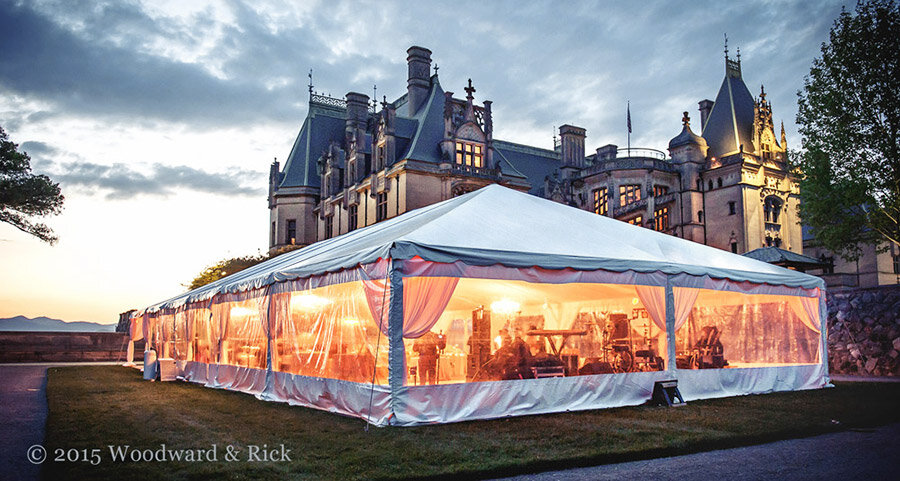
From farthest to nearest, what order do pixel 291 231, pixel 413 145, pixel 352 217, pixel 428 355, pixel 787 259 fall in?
pixel 291 231 → pixel 352 217 → pixel 413 145 → pixel 787 259 → pixel 428 355

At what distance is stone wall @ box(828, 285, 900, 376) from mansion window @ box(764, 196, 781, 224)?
65.2ft

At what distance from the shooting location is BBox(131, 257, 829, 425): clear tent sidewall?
8.64 m

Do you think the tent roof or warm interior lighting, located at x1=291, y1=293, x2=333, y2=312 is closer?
the tent roof

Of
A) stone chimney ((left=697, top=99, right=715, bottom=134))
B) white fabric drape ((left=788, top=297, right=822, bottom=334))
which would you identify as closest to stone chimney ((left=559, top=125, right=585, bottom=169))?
stone chimney ((left=697, top=99, right=715, bottom=134))

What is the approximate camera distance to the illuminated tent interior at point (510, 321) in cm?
Answer: 894

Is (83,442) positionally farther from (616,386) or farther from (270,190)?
(270,190)

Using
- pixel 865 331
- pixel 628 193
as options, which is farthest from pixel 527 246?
pixel 628 193

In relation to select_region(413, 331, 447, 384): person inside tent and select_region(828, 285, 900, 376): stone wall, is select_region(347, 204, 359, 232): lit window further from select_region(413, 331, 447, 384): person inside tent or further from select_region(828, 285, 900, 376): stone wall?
select_region(413, 331, 447, 384): person inside tent

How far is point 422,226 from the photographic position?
10102 mm

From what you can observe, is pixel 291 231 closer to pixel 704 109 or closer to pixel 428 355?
pixel 704 109

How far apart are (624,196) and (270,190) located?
23390 mm

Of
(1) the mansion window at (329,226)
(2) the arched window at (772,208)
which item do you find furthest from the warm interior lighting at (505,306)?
(2) the arched window at (772,208)

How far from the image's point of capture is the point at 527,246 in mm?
10102

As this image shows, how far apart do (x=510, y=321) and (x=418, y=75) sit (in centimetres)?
3110
